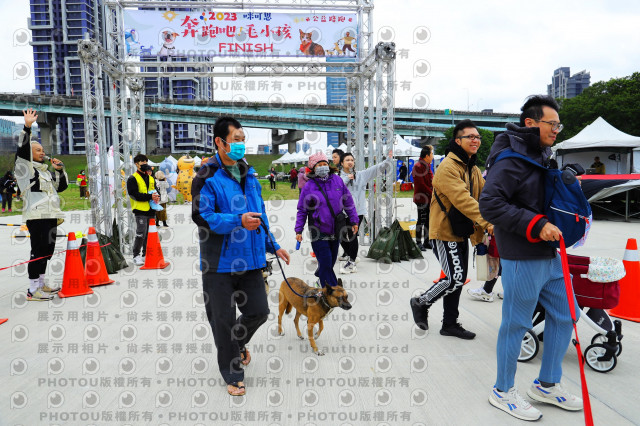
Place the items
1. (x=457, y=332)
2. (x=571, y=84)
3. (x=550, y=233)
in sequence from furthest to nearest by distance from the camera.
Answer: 1. (x=571, y=84)
2. (x=457, y=332)
3. (x=550, y=233)

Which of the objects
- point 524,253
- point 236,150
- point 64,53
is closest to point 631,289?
point 524,253

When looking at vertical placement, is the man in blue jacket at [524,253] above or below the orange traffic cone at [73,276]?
above

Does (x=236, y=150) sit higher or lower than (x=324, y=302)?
higher

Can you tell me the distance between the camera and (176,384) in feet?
11.3

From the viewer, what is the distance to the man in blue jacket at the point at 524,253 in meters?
2.73

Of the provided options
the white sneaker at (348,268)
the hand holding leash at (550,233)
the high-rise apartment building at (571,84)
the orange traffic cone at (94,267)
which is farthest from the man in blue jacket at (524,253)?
the high-rise apartment building at (571,84)

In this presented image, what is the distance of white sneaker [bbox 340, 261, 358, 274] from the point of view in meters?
7.29

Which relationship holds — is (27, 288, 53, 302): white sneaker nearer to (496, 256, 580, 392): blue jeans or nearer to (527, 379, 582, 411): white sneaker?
(496, 256, 580, 392): blue jeans

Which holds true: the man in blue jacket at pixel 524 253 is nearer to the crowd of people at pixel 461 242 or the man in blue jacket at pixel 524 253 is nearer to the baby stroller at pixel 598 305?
the crowd of people at pixel 461 242

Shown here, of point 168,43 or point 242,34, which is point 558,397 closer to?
point 242,34

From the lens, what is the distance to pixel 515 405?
9.46 feet

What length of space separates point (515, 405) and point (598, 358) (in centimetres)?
116

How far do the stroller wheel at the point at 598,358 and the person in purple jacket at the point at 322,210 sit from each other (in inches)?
103

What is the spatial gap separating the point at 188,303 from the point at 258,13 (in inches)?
276
